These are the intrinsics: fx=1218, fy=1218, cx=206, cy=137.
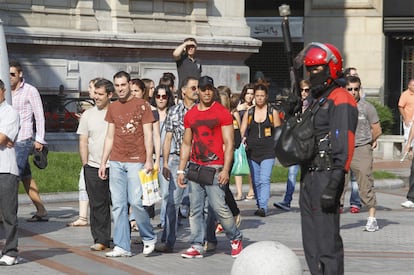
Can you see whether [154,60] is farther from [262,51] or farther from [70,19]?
[262,51]

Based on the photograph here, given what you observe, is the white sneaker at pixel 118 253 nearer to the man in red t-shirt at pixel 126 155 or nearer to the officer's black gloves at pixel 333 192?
the man in red t-shirt at pixel 126 155

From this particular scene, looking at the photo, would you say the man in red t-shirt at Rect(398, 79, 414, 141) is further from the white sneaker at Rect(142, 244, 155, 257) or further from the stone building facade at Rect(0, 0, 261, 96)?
the white sneaker at Rect(142, 244, 155, 257)

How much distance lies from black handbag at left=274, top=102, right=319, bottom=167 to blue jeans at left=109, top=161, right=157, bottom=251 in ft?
10.4

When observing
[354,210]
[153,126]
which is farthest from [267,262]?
[354,210]

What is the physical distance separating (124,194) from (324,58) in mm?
3723

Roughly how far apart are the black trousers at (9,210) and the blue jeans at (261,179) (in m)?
5.23

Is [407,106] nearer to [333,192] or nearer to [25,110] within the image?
[25,110]

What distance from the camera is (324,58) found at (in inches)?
368

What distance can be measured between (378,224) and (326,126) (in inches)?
267

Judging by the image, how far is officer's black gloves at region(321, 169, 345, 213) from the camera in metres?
→ 9.03

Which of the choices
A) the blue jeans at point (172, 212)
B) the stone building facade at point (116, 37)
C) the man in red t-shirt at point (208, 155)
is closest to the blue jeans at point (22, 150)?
the blue jeans at point (172, 212)

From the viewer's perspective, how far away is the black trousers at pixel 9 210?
1175 cm

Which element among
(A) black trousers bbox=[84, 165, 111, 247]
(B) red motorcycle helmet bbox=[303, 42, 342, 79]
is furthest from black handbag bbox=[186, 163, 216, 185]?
(B) red motorcycle helmet bbox=[303, 42, 342, 79]

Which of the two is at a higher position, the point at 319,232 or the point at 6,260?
the point at 319,232
